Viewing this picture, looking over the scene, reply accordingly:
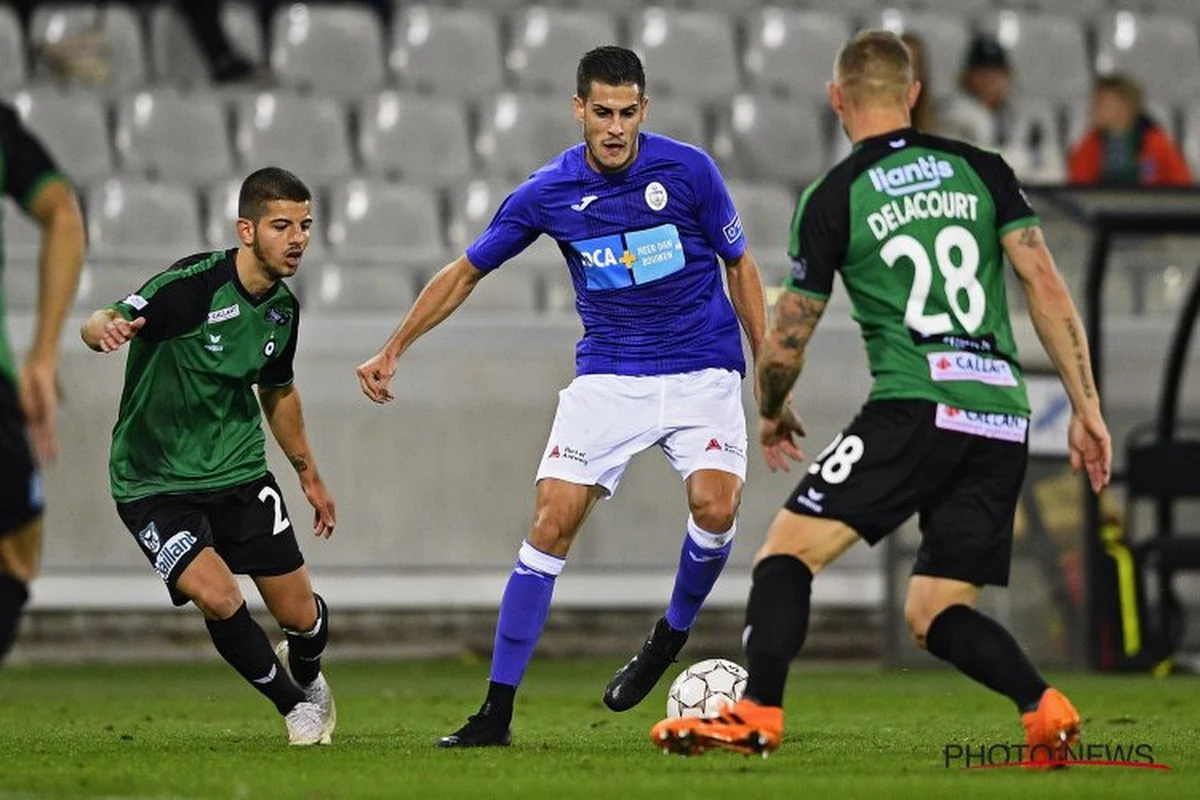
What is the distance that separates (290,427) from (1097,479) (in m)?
2.90

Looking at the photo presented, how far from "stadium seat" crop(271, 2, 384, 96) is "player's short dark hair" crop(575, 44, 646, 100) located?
26.1 feet

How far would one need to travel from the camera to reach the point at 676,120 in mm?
14594

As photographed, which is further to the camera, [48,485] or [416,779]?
[48,485]

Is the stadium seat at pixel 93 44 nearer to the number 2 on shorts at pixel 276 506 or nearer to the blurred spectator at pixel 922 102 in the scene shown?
the blurred spectator at pixel 922 102

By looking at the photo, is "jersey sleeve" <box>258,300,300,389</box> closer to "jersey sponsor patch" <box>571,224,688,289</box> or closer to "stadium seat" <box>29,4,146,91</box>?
"jersey sponsor patch" <box>571,224,688,289</box>

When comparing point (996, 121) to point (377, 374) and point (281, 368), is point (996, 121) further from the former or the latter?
point (377, 374)

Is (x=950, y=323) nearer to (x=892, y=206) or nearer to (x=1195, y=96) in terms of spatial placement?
(x=892, y=206)

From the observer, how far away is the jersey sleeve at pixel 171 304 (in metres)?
7.62

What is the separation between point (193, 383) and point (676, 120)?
23.7 ft

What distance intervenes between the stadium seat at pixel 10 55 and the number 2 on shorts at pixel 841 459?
31.9ft

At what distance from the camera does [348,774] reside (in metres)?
6.56

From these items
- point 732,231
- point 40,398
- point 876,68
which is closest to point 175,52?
point 732,231

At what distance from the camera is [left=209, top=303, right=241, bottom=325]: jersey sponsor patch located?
25.5 ft

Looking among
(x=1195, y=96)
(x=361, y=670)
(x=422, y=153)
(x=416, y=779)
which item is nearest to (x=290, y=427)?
(x=416, y=779)
